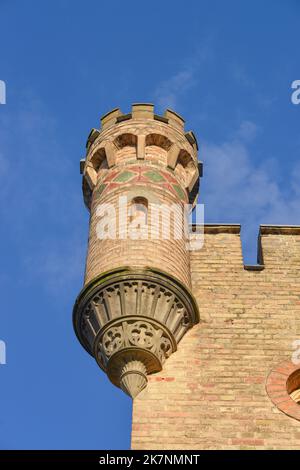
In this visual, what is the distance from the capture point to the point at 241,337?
11656 mm

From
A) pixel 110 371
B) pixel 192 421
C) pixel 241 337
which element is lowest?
pixel 192 421

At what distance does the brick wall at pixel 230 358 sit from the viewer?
10148mm

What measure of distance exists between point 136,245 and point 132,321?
4.52ft

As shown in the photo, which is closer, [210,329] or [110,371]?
[110,371]

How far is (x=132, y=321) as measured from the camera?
11.0 meters

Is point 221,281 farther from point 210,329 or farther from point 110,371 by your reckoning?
point 110,371

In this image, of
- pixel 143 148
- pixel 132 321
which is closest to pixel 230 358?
pixel 132 321

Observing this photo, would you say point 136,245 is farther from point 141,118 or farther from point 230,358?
point 141,118

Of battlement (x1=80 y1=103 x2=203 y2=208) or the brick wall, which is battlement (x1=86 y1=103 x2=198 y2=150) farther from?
the brick wall

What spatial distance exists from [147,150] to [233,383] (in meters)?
4.58

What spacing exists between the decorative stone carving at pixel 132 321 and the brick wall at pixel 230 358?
0.25 metres

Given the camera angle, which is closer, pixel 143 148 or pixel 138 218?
pixel 138 218

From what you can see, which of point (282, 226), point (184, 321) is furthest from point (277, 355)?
point (282, 226)

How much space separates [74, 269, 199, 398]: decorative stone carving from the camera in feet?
35.3
